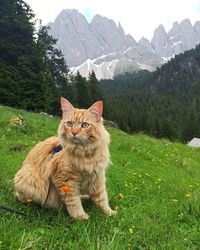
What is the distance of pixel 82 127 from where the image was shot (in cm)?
608

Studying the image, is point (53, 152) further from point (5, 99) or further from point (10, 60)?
point (10, 60)

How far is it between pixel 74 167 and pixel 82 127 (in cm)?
73

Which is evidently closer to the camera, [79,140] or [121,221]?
[79,140]

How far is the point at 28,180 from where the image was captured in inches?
263

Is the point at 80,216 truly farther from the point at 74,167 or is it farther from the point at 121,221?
the point at 74,167

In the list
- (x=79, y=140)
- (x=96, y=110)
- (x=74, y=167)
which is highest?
(x=96, y=110)

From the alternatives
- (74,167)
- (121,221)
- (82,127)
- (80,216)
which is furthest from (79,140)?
(121,221)

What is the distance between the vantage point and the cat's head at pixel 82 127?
Answer: 19.6ft

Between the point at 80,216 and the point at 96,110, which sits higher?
the point at 96,110

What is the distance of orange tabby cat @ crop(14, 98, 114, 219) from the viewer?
6105 millimetres

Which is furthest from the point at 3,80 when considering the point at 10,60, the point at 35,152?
the point at 35,152

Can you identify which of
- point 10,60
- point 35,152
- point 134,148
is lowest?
point 134,148

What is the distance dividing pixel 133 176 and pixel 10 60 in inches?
A: 1202

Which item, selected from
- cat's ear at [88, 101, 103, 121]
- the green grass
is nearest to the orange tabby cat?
cat's ear at [88, 101, 103, 121]
